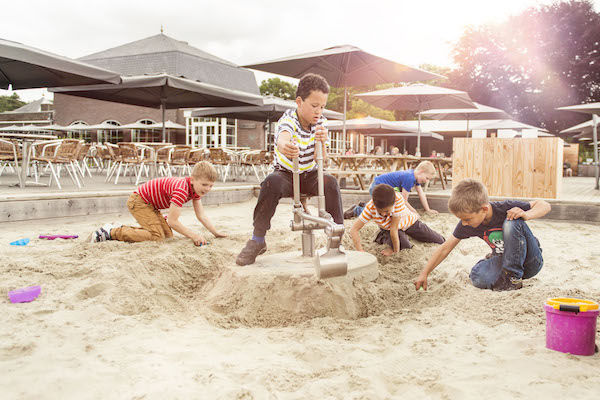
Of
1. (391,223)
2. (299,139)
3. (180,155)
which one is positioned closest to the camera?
(299,139)

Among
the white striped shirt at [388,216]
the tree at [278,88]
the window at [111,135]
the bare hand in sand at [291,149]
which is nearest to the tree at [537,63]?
the tree at [278,88]

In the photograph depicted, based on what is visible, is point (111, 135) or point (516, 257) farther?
point (111, 135)

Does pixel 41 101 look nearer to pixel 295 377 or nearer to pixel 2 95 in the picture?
pixel 2 95

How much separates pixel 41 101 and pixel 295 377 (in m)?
46.4

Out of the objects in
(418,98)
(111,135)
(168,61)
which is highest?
(168,61)

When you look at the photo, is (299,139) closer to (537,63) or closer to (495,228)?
(495,228)

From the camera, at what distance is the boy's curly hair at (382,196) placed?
3.98 m

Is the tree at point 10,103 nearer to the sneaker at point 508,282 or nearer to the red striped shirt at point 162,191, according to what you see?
the red striped shirt at point 162,191

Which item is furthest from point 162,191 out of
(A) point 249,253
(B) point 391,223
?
(B) point 391,223

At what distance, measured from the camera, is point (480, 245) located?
4598 mm

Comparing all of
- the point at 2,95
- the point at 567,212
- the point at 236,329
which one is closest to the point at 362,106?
the point at 567,212

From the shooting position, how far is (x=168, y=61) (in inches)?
977

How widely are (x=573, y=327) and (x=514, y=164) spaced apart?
224 inches

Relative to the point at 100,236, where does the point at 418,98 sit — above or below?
above
